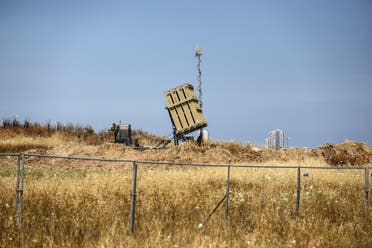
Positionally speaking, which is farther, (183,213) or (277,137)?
(277,137)

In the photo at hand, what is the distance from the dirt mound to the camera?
23.1 m

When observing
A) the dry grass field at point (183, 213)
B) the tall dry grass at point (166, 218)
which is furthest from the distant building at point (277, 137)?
the tall dry grass at point (166, 218)

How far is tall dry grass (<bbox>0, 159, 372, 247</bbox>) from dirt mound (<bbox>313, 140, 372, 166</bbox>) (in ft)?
35.3

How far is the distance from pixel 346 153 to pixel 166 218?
60.8 feet

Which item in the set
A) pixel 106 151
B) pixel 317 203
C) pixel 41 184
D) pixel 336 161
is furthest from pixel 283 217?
pixel 336 161

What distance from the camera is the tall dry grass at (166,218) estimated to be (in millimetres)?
6965

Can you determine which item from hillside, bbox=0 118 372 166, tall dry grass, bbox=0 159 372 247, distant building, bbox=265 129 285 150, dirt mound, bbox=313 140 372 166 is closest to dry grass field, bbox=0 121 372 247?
A: tall dry grass, bbox=0 159 372 247

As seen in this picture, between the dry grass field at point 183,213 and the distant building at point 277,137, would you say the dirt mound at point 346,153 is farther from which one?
the distant building at point 277,137

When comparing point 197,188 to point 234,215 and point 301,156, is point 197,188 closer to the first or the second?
point 234,215

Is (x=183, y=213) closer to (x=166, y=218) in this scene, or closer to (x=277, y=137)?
(x=166, y=218)

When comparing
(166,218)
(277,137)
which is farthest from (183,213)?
(277,137)

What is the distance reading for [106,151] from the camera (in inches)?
835

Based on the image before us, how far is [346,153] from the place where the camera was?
961 inches

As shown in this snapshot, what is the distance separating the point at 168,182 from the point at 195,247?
4728 mm
